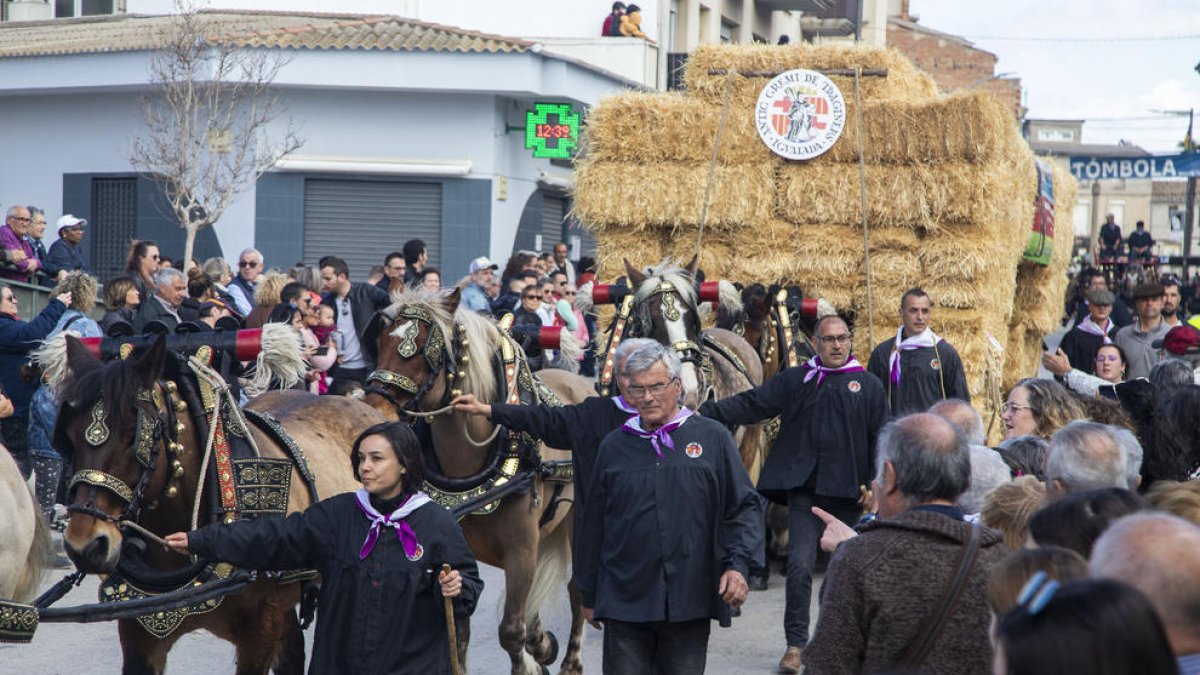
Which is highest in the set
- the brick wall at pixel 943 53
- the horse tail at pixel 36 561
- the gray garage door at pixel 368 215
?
the brick wall at pixel 943 53

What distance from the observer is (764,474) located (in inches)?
312

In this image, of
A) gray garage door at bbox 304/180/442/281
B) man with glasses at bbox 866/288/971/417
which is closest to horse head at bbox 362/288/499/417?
man with glasses at bbox 866/288/971/417

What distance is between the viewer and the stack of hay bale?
11344 millimetres

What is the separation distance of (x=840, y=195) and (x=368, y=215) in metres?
11.7

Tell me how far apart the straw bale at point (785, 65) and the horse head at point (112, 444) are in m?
7.87

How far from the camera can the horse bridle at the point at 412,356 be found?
688 centimetres

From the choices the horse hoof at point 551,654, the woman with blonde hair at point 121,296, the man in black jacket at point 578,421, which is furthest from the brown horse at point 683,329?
the woman with blonde hair at point 121,296

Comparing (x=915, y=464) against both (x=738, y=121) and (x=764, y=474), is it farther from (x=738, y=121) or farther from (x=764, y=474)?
(x=738, y=121)

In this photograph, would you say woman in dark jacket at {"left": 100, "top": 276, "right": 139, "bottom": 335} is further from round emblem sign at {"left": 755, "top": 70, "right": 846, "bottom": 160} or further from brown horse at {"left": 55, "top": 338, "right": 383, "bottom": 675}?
round emblem sign at {"left": 755, "top": 70, "right": 846, "bottom": 160}

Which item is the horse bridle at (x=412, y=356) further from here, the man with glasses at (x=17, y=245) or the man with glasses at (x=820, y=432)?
the man with glasses at (x=17, y=245)

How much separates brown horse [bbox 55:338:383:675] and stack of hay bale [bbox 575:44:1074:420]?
21.8 feet

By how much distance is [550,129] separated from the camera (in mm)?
21156

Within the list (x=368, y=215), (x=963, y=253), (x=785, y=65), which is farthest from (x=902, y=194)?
(x=368, y=215)

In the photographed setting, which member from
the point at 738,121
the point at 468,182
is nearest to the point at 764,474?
the point at 738,121
